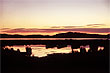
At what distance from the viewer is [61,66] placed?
3664mm

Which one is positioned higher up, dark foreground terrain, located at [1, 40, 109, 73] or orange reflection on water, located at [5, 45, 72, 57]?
orange reflection on water, located at [5, 45, 72, 57]

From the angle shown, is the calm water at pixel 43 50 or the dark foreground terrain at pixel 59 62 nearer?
the dark foreground terrain at pixel 59 62

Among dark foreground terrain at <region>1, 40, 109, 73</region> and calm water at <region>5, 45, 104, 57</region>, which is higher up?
calm water at <region>5, 45, 104, 57</region>

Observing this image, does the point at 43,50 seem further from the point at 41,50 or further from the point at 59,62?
the point at 59,62

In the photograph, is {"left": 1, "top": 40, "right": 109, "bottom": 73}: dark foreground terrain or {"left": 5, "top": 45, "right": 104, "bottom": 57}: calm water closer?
{"left": 1, "top": 40, "right": 109, "bottom": 73}: dark foreground terrain

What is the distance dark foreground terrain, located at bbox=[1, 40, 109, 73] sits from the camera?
3566mm

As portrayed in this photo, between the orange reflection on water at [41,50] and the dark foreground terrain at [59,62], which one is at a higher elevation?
the orange reflection on water at [41,50]

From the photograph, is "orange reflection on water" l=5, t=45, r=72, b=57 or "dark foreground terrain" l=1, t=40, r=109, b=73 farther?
"orange reflection on water" l=5, t=45, r=72, b=57

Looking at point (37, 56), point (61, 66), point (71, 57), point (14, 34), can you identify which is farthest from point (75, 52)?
point (14, 34)

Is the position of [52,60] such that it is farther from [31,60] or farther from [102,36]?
[102,36]

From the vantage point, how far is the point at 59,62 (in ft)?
12.2

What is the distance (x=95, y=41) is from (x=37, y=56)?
3.45 feet

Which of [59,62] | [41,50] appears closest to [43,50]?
[41,50]

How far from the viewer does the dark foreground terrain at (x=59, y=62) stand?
11.7ft
